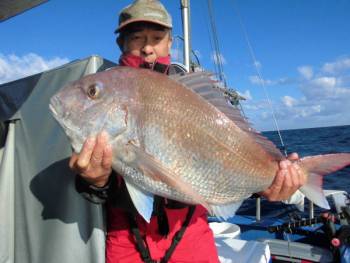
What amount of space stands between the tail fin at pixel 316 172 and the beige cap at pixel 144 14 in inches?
54.3

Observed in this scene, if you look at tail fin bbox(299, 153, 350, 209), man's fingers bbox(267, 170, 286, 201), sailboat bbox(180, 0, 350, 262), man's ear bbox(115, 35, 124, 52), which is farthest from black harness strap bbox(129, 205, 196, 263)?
sailboat bbox(180, 0, 350, 262)

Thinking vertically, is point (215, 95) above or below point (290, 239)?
above

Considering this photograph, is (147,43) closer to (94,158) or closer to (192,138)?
(192,138)

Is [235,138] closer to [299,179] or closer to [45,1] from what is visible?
[299,179]

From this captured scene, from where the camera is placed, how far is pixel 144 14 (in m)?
2.39

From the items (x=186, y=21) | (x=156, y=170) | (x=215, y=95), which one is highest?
(x=186, y=21)

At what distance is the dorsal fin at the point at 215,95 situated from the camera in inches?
82.9

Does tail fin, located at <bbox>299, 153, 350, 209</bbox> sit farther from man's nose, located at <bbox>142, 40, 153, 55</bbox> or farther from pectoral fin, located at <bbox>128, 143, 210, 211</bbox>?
man's nose, located at <bbox>142, 40, 153, 55</bbox>

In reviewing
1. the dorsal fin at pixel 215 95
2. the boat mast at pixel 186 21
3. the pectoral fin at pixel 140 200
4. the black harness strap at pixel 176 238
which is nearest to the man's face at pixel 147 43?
the dorsal fin at pixel 215 95

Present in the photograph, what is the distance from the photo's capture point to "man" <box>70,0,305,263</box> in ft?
7.15

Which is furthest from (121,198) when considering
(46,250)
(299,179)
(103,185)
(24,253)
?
(299,179)

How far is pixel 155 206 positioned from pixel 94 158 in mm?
580

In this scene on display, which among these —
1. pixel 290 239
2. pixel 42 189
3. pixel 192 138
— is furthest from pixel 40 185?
pixel 290 239

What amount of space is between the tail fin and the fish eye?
4.61ft
